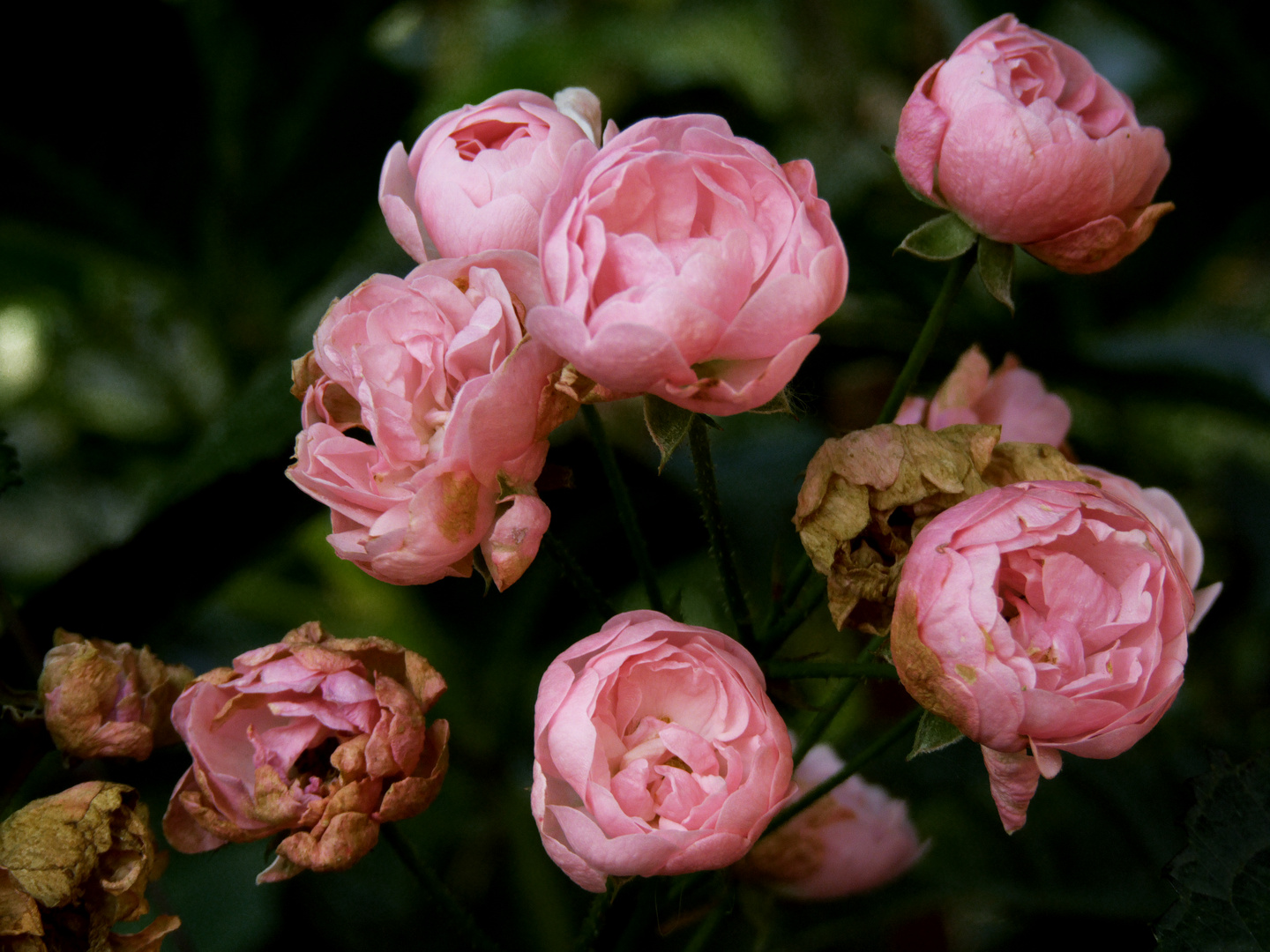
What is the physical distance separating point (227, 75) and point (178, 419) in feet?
1.16

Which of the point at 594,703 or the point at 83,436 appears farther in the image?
the point at 83,436

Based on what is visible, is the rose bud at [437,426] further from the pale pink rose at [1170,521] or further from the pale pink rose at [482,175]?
the pale pink rose at [1170,521]

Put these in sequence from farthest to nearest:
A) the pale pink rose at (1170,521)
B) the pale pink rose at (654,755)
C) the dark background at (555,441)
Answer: the dark background at (555,441) → the pale pink rose at (1170,521) → the pale pink rose at (654,755)

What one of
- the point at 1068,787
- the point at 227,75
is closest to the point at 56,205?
the point at 227,75

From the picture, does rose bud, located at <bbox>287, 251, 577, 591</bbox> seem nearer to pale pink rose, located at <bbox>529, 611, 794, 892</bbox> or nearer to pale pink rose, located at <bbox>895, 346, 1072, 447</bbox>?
pale pink rose, located at <bbox>529, 611, 794, 892</bbox>

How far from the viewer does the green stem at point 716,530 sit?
39cm

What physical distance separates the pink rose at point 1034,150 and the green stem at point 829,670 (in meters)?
0.18

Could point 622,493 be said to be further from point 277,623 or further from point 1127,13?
point 1127,13

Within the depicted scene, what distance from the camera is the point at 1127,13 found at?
101cm

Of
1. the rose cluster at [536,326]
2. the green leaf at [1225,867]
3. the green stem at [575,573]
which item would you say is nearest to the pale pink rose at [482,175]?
the rose cluster at [536,326]

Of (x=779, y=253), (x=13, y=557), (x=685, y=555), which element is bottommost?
(x=13, y=557)

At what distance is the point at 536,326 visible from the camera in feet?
1.07

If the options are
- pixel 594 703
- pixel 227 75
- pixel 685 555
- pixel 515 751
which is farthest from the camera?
pixel 227 75

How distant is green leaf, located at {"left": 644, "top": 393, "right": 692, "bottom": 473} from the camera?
1.16 feet
